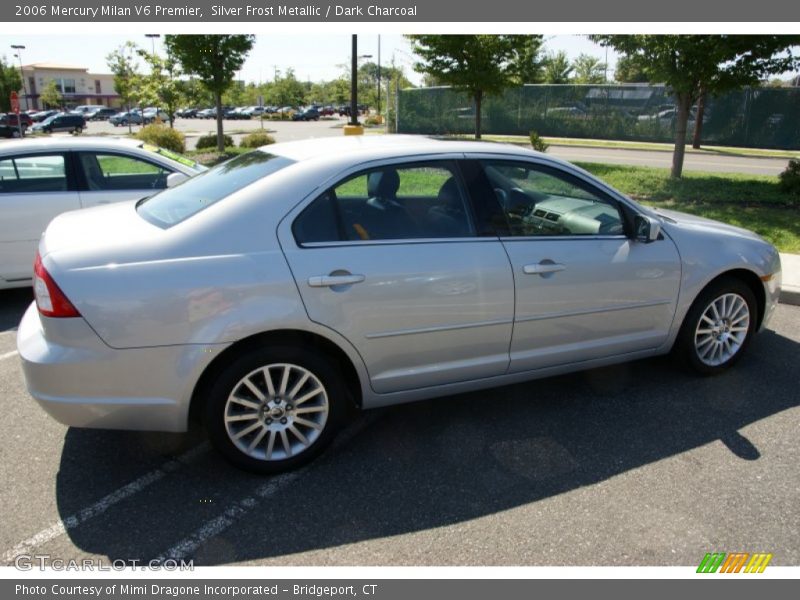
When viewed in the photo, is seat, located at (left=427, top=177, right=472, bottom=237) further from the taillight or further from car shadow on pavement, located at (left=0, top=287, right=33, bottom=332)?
car shadow on pavement, located at (left=0, top=287, right=33, bottom=332)

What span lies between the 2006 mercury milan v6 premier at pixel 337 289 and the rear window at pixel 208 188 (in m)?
0.02

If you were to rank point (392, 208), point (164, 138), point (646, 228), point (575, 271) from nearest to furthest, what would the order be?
point (392, 208) → point (575, 271) → point (646, 228) → point (164, 138)

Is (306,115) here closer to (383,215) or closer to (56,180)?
(56,180)

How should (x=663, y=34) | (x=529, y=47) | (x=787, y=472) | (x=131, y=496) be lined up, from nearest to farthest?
(x=131, y=496)
(x=787, y=472)
(x=663, y=34)
(x=529, y=47)

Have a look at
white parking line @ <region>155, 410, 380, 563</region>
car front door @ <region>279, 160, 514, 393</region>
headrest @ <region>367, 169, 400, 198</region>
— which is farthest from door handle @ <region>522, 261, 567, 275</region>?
white parking line @ <region>155, 410, 380, 563</region>

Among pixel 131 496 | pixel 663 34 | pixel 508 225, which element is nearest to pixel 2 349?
pixel 131 496

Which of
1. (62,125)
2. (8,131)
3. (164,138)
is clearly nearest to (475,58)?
(164,138)

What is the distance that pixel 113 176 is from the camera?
21.0 feet

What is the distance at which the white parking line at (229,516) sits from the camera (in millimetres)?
2846

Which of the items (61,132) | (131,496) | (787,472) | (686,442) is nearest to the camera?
(131,496)

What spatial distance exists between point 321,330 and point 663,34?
1158 centimetres

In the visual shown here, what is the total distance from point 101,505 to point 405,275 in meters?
1.88

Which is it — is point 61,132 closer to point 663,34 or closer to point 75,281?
point 663,34

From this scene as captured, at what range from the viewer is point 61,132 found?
47469 millimetres
